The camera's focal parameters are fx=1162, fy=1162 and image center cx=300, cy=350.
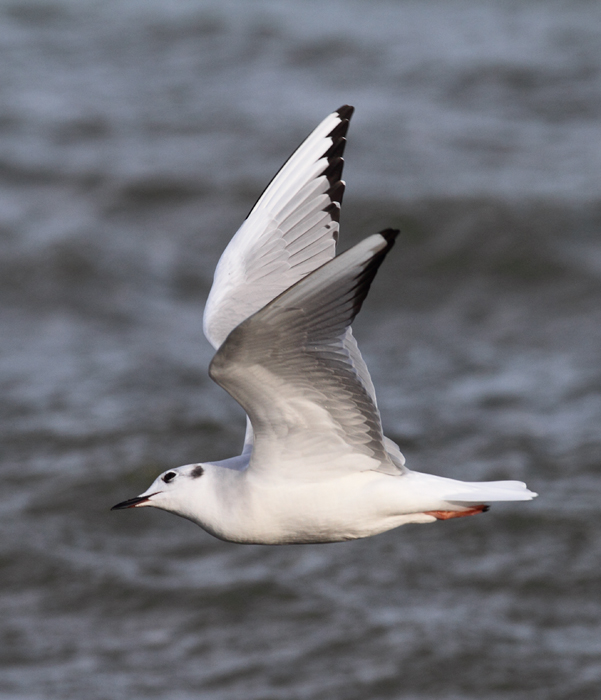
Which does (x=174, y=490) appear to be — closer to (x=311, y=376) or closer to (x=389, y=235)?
(x=311, y=376)

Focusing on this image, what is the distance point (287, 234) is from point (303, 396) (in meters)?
1.04

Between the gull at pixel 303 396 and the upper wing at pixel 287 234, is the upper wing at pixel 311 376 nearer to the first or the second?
the gull at pixel 303 396

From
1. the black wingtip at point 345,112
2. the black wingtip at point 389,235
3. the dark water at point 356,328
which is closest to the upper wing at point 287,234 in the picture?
the black wingtip at point 345,112

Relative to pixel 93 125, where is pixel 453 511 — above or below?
below

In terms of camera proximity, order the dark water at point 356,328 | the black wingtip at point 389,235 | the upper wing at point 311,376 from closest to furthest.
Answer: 1. the black wingtip at point 389,235
2. the upper wing at point 311,376
3. the dark water at point 356,328

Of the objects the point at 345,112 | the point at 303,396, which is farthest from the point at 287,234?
the point at 303,396

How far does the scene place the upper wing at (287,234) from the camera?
470cm

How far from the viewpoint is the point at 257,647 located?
8.60 meters

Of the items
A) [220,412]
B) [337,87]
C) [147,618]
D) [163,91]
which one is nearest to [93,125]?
[163,91]

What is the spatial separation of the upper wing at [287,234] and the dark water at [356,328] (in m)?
4.14

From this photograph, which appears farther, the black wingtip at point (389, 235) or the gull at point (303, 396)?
the gull at point (303, 396)

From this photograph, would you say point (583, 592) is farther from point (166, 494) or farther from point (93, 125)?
point (93, 125)

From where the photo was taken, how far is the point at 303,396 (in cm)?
407

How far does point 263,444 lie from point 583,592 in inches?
210
